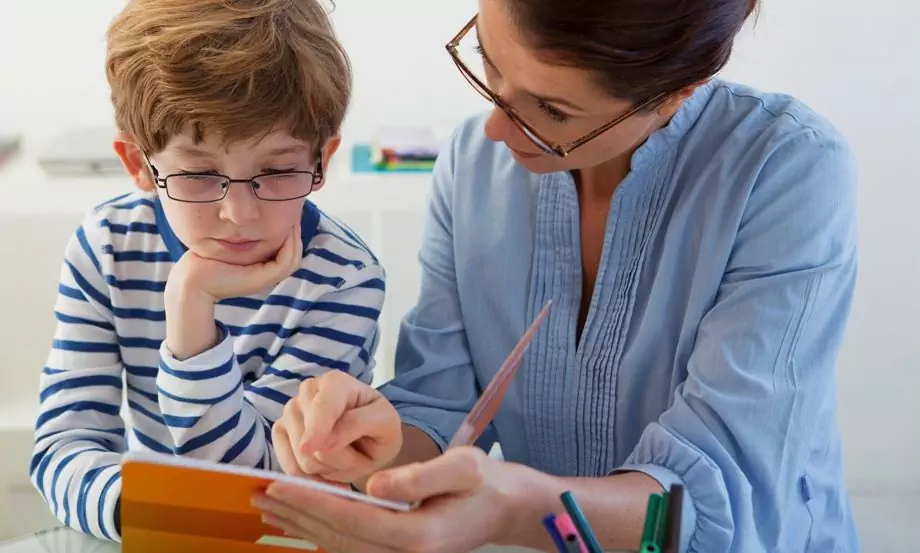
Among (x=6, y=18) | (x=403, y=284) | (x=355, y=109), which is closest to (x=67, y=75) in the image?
(x=6, y=18)

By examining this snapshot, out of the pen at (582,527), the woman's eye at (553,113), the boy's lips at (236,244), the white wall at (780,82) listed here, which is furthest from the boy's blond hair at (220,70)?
the white wall at (780,82)

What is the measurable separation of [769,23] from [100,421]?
1400mm

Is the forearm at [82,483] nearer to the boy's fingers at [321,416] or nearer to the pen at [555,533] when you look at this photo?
the boy's fingers at [321,416]

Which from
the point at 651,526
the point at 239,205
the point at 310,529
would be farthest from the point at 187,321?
the point at 651,526

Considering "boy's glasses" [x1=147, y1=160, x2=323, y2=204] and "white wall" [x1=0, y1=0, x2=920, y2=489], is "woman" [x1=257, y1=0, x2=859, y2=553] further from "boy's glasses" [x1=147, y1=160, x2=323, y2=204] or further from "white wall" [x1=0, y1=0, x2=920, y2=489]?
"white wall" [x1=0, y1=0, x2=920, y2=489]

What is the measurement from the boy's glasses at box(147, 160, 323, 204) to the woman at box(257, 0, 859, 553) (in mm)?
227

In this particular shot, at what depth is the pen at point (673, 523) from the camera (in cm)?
65

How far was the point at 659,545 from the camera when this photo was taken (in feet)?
2.19

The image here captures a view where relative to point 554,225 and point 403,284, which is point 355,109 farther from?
point 554,225

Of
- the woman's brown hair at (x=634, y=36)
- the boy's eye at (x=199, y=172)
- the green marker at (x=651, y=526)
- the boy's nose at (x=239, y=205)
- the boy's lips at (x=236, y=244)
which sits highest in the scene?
the woman's brown hair at (x=634, y=36)

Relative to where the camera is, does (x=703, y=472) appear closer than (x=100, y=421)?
Yes

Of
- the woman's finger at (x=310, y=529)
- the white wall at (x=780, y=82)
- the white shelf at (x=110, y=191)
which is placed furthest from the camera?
the white wall at (x=780, y=82)

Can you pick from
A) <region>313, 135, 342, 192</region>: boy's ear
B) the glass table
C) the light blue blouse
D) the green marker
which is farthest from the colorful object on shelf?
the green marker

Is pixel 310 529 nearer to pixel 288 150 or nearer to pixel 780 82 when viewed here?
pixel 288 150
